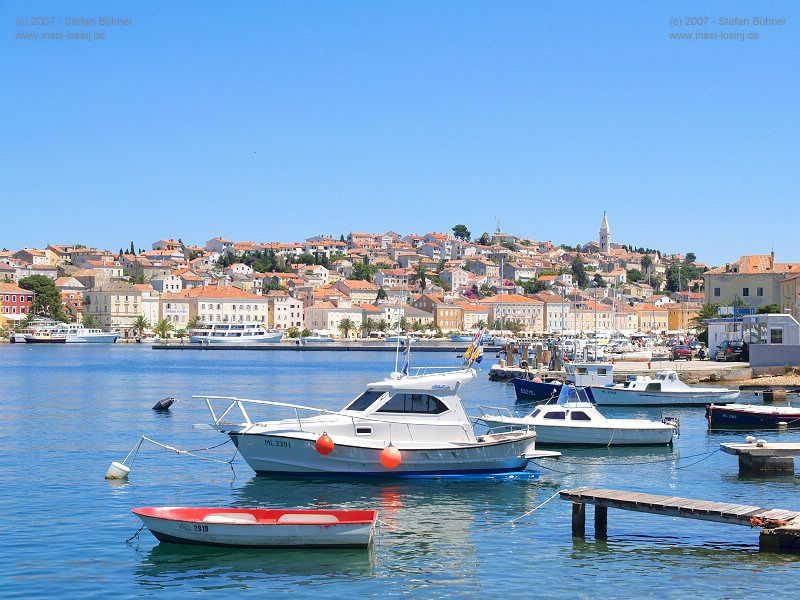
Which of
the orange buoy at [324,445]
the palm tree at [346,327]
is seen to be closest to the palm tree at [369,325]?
the palm tree at [346,327]

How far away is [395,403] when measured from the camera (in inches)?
974

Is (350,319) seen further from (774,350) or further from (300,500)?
(300,500)

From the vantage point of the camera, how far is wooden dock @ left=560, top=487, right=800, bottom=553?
17984 millimetres

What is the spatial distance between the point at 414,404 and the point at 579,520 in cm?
633

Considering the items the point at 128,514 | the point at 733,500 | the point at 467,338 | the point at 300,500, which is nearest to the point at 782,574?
the point at 733,500

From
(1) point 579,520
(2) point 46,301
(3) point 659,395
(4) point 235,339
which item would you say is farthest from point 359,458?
(2) point 46,301

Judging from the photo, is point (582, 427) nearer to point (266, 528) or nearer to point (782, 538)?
point (782, 538)

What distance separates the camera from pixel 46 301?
178m

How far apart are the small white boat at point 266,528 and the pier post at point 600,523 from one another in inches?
172

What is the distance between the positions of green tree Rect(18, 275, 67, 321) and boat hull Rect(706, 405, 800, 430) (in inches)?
6156

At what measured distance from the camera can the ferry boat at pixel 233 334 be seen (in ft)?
513

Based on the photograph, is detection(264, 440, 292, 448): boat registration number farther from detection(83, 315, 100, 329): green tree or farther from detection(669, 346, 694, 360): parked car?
detection(83, 315, 100, 329): green tree

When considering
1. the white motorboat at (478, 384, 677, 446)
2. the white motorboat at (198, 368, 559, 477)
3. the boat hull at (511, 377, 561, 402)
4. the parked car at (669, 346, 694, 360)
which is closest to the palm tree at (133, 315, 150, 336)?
the parked car at (669, 346, 694, 360)

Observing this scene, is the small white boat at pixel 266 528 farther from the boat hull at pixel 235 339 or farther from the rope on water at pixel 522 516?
the boat hull at pixel 235 339
